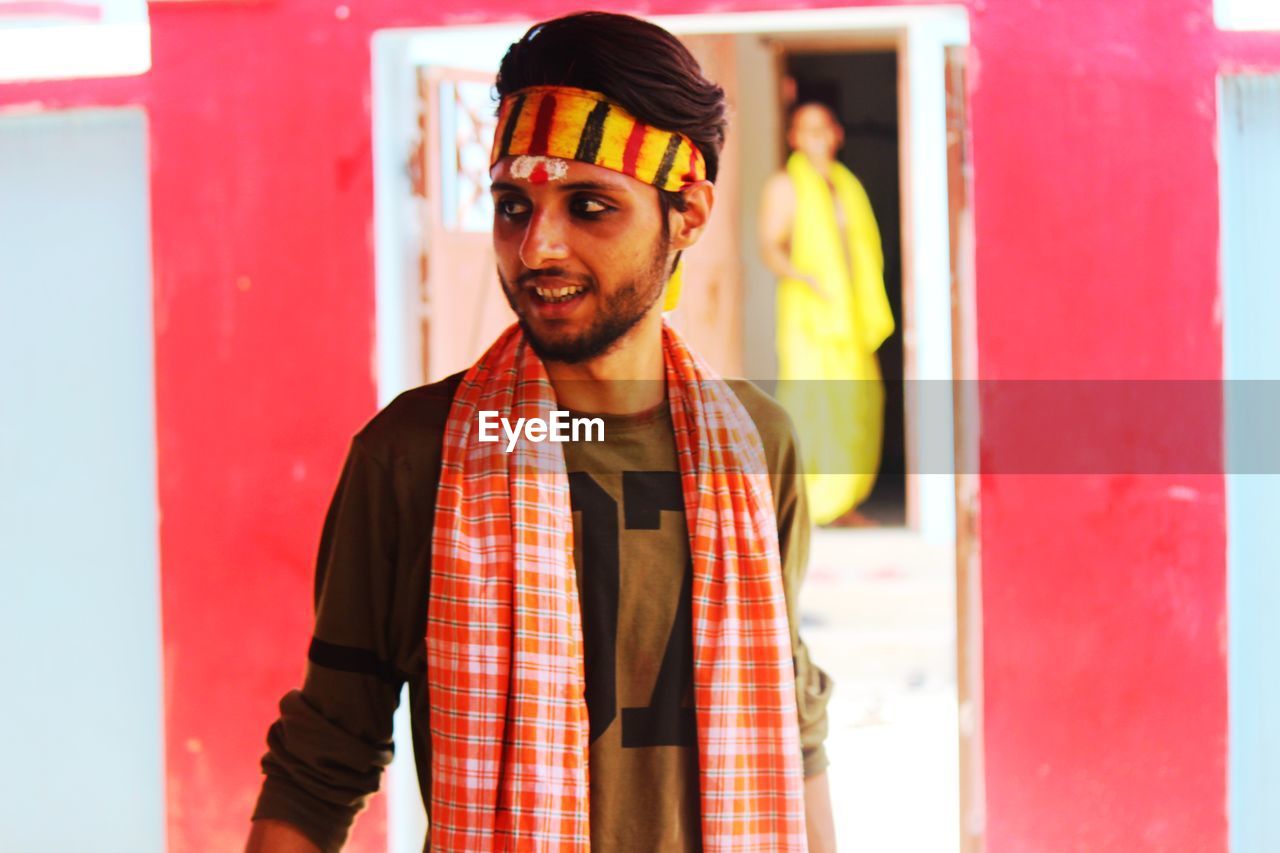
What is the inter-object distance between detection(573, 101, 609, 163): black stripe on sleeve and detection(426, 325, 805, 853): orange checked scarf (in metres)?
0.24

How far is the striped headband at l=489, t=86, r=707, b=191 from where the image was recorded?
1.38 metres

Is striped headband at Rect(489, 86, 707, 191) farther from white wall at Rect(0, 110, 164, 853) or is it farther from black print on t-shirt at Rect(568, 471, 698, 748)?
white wall at Rect(0, 110, 164, 853)

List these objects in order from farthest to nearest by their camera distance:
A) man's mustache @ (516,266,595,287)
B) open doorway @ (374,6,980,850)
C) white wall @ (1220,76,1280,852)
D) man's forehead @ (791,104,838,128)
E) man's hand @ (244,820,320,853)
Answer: man's forehead @ (791,104,838,128) < open doorway @ (374,6,980,850) < white wall @ (1220,76,1280,852) < man's mustache @ (516,266,595,287) < man's hand @ (244,820,320,853)

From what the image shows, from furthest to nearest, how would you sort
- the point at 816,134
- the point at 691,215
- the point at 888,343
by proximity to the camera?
the point at 816,134 < the point at 888,343 < the point at 691,215

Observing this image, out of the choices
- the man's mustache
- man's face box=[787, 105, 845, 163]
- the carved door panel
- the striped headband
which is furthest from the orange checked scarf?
man's face box=[787, 105, 845, 163]

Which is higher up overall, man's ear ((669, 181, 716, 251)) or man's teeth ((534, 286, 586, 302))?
man's ear ((669, 181, 716, 251))

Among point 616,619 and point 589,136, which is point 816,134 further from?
point 616,619

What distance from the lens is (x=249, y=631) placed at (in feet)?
7.22

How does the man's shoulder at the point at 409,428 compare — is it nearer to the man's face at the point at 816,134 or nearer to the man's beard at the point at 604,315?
the man's beard at the point at 604,315

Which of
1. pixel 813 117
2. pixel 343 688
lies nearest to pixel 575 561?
pixel 343 688

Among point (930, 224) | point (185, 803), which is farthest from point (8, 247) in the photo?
point (930, 224)

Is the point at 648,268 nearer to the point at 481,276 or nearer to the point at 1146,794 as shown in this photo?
the point at 481,276

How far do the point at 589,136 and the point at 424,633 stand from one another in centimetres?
58

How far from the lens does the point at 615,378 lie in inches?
57.1
